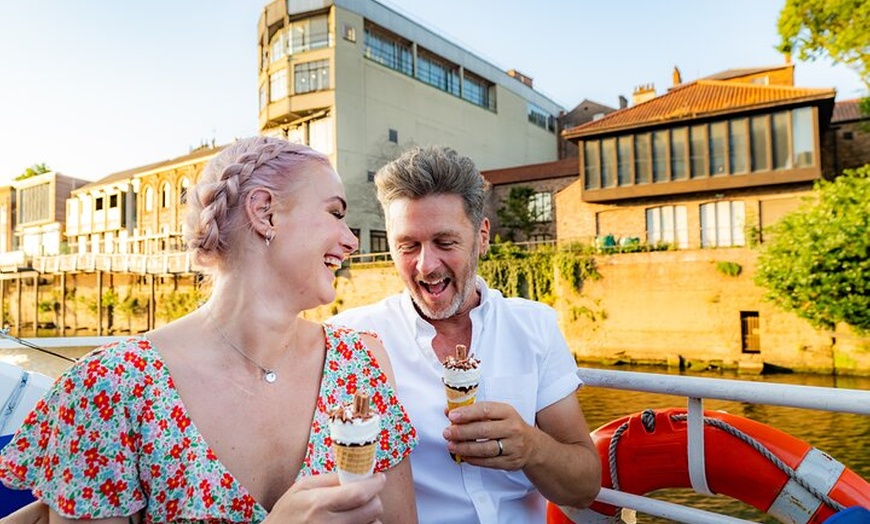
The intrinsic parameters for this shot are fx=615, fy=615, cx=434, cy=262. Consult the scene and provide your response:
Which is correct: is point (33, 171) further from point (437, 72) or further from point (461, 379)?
point (461, 379)

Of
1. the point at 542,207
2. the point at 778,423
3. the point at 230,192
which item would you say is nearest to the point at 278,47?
the point at 542,207

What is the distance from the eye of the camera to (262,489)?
136cm

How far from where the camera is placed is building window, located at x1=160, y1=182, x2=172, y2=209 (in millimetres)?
38719

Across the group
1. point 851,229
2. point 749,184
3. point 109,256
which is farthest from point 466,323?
point 109,256

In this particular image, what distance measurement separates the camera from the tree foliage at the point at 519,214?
2800cm

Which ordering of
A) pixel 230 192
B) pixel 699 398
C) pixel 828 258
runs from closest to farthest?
pixel 230 192 < pixel 699 398 < pixel 828 258

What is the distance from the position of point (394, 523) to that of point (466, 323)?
90 centimetres

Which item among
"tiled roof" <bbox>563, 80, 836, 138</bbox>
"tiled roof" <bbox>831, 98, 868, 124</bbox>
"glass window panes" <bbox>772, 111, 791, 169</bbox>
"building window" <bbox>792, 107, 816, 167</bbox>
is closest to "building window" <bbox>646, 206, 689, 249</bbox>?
"tiled roof" <bbox>563, 80, 836, 138</bbox>

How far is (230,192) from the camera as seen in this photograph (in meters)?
1.45

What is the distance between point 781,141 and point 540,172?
1087 cm

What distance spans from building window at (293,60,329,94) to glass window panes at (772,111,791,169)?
742 inches

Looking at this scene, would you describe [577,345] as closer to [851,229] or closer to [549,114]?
[851,229]

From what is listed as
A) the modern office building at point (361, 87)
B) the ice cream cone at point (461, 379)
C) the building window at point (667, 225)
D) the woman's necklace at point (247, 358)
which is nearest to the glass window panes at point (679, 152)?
the building window at point (667, 225)

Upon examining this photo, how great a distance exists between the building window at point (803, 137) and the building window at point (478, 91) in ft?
66.8
